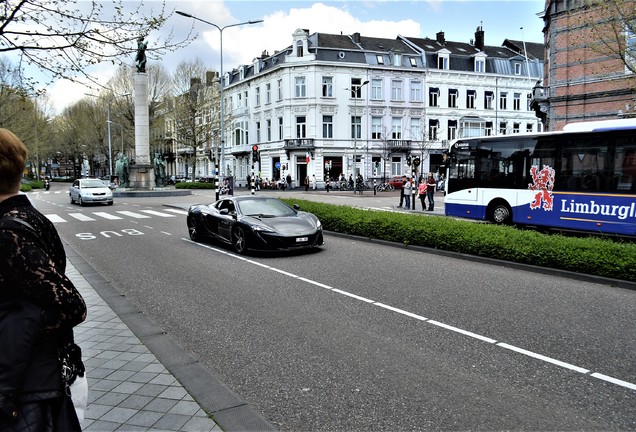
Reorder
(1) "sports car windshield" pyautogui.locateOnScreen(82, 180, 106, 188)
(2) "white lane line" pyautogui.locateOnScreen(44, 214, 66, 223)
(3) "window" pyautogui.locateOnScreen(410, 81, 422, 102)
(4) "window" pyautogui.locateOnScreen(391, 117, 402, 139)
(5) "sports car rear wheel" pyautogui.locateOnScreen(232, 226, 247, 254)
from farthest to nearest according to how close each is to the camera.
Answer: (3) "window" pyautogui.locateOnScreen(410, 81, 422, 102), (4) "window" pyautogui.locateOnScreen(391, 117, 402, 139), (1) "sports car windshield" pyautogui.locateOnScreen(82, 180, 106, 188), (2) "white lane line" pyautogui.locateOnScreen(44, 214, 66, 223), (5) "sports car rear wheel" pyautogui.locateOnScreen(232, 226, 247, 254)

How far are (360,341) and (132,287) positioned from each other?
4740 millimetres

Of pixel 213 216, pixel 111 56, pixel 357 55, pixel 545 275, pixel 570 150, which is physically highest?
pixel 357 55

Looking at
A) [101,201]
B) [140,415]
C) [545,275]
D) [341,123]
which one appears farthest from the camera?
[341,123]

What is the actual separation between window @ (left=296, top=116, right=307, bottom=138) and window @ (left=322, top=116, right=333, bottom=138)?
196 centimetres

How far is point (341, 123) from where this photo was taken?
53.5 m

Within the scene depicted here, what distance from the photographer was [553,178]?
15289 millimetres

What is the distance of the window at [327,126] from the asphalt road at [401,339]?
4358cm

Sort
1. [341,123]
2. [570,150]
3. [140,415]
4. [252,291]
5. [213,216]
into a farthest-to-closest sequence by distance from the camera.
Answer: [341,123], [570,150], [213,216], [252,291], [140,415]

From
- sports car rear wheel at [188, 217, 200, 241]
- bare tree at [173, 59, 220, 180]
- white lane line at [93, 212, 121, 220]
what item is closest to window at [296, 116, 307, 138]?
bare tree at [173, 59, 220, 180]

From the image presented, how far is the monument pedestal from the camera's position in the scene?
39.5 meters

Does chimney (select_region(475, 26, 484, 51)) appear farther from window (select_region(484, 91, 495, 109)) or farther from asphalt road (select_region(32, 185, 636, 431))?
asphalt road (select_region(32, 185, 636, 431))

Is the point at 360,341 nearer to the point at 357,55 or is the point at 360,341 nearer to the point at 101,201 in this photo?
the point at 101,201

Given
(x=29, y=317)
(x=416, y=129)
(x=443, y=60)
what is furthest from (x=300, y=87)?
(x=29, y=317)

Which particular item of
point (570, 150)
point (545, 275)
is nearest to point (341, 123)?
point (570, 150)
